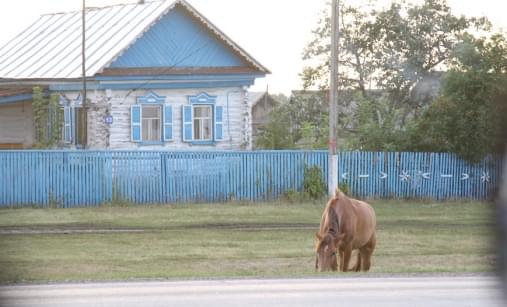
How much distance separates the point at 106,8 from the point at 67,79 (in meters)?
6.72

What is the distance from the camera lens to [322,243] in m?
17.7

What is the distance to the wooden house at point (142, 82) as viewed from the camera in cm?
3878

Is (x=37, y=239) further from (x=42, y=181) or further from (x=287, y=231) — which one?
(x=42, y=181)

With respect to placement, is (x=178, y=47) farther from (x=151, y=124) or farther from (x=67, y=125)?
(x=67, y=125)

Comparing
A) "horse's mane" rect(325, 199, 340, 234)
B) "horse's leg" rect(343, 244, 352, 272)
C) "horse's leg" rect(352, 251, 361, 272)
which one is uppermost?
"horse's mane" rect(325, 199, 340, 234)

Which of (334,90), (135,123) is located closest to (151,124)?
(135,123)

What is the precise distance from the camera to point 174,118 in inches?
1604

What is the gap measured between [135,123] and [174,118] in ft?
5.45

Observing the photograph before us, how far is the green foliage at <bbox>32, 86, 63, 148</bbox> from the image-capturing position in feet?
125

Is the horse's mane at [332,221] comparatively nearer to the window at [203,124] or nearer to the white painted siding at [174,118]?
the white painted siding at [174,118]

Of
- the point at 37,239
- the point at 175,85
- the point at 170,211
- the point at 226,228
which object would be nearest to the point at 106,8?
the point at 175,85

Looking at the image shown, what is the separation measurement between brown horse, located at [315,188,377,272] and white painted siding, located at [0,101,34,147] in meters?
24.0

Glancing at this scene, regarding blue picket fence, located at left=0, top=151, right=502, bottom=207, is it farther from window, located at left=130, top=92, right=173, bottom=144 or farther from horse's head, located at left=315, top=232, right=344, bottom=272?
horse's head, located at left=315, top=232, right=344, bottom=272

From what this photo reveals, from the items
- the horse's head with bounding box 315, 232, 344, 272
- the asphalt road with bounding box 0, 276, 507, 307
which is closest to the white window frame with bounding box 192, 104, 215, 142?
the horse's head with bounding box 315, 232, 344, 272
